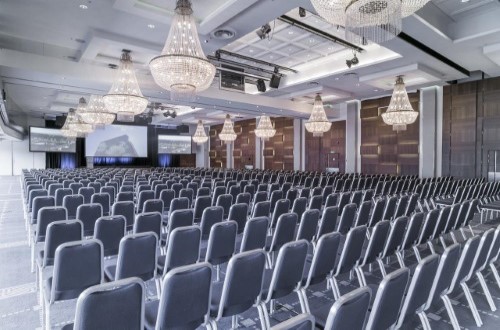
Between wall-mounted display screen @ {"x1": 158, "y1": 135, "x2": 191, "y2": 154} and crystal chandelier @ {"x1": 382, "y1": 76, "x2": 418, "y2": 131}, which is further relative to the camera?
wall-mounted display screen @ {"x1": 158, "y1": 135, "x2": 191, "y2": 154}

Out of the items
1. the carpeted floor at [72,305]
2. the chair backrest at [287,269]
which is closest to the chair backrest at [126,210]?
the carpeted floor at [72,305]

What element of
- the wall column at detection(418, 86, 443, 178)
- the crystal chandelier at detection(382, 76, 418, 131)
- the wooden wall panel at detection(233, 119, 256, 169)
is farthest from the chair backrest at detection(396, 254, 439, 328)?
the wooden wall panel at detection(233, 119, 256, 169)

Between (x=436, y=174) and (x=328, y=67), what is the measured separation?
7.23m

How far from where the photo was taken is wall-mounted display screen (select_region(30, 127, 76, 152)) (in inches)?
830

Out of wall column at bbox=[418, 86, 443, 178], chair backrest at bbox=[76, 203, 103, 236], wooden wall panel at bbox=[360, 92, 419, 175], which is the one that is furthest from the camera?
wooden wall panel at bbox=[360, 92, 419, 175]

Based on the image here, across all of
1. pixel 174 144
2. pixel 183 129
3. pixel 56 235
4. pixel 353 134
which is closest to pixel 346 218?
pixel 56 235

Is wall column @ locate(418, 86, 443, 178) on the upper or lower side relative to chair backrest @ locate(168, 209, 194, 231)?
upper

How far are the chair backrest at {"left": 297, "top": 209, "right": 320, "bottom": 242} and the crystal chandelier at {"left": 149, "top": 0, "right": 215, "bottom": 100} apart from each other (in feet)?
12.1

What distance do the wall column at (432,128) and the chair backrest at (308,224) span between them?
1238cm

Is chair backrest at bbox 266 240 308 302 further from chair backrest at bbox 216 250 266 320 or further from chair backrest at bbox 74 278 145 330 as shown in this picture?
chair backrest at bbox 74 278 145 330

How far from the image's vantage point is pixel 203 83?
6484 mm

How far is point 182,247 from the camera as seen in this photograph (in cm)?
303

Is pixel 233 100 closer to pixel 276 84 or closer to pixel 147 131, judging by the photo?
pixel 276 84

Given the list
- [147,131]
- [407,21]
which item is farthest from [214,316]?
[147,131]
